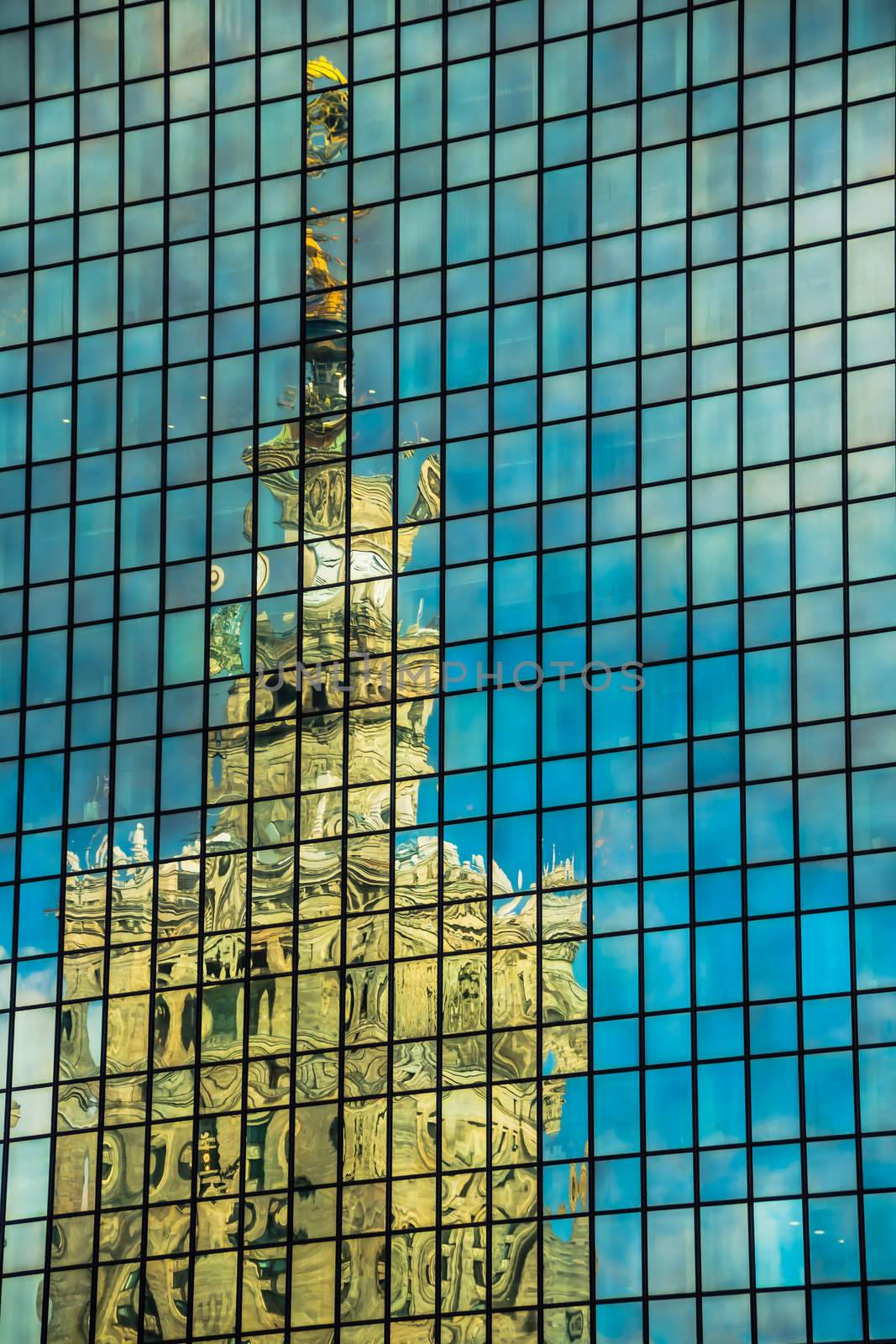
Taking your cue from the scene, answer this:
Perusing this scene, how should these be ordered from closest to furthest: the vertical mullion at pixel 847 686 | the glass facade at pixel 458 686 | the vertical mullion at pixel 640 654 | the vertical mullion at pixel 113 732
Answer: the vertical mullion at pixel 847 686, the vertical mullion at pixel 640 654, the glass facade at pixel 458 686, the vertical mullion at pixel 113 732

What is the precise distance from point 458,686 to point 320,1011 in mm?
8200

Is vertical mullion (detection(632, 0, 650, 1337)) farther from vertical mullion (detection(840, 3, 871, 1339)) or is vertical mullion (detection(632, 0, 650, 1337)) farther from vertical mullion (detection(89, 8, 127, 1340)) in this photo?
vertical mullion (detection(89, 8, 127, 1340))

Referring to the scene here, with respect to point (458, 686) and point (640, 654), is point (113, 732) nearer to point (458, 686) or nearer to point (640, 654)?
point (458, 686)

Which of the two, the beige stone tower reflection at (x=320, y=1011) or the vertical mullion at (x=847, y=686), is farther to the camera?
the beige stone tower reflection at (x=320, y=1011)

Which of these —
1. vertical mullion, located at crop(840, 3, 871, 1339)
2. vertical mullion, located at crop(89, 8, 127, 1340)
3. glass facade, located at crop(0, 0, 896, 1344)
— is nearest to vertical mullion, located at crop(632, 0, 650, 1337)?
glass facade, located at crop(0, 0, 896, 1344)

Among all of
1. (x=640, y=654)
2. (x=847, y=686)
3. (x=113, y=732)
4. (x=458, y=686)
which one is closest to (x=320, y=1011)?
(x=458, y=686)

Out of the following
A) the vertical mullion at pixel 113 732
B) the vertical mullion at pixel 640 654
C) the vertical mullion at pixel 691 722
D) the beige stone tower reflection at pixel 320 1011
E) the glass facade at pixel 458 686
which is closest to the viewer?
the vertical mullion at pixel 691 722

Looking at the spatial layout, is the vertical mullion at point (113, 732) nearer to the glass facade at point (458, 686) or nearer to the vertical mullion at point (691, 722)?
the glass facade at point (458, 686)

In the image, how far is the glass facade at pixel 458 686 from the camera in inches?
2146

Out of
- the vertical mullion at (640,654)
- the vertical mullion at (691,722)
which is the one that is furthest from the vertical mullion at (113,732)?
the vertical mullion at (691,722)

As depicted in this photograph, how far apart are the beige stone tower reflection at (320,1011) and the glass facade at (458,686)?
103mm

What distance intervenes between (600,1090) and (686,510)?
13.3 metres

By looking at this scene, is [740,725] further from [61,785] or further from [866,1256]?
[61,785]

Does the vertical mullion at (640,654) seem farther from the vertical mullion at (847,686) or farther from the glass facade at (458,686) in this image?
the vertical mullion at (847,686)
